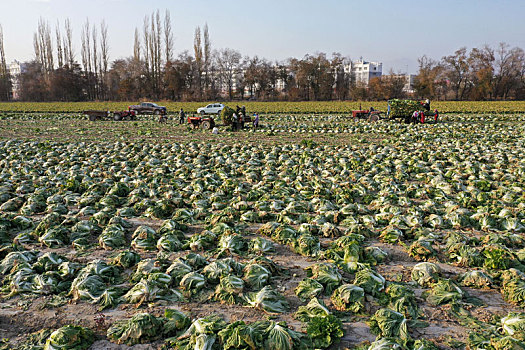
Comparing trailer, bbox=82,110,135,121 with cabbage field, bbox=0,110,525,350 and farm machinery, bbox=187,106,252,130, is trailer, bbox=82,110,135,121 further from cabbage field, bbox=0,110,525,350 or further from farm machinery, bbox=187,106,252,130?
cabbage field, bbox=0,110,525,350

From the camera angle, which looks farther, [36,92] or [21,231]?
[36,92]

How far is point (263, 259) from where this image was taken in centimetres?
589

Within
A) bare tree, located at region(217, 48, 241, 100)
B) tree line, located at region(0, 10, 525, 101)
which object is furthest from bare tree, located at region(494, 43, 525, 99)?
bare tree, located at region(217, 48, 241, 100)

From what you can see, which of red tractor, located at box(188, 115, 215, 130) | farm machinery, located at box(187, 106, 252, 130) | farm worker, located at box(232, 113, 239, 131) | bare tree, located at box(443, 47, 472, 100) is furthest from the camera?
bare tree, located at box(443, 47, 472, 100)

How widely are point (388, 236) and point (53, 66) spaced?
106037 millimetres

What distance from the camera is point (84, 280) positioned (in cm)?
525

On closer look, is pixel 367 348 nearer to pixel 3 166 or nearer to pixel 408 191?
pixel 408 191

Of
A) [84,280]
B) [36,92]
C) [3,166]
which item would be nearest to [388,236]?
[84,280]

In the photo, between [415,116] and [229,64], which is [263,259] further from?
[229,64]

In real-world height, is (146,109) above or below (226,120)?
above

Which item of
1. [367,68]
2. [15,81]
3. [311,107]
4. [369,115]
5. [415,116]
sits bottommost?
[415,116]

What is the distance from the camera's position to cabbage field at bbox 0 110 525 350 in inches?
Answer: 171

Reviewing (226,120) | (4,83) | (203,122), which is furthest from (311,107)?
(4,83)

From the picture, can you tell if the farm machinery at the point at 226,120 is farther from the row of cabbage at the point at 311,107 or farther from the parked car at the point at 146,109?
the row of cabbage at the point at 311,107
